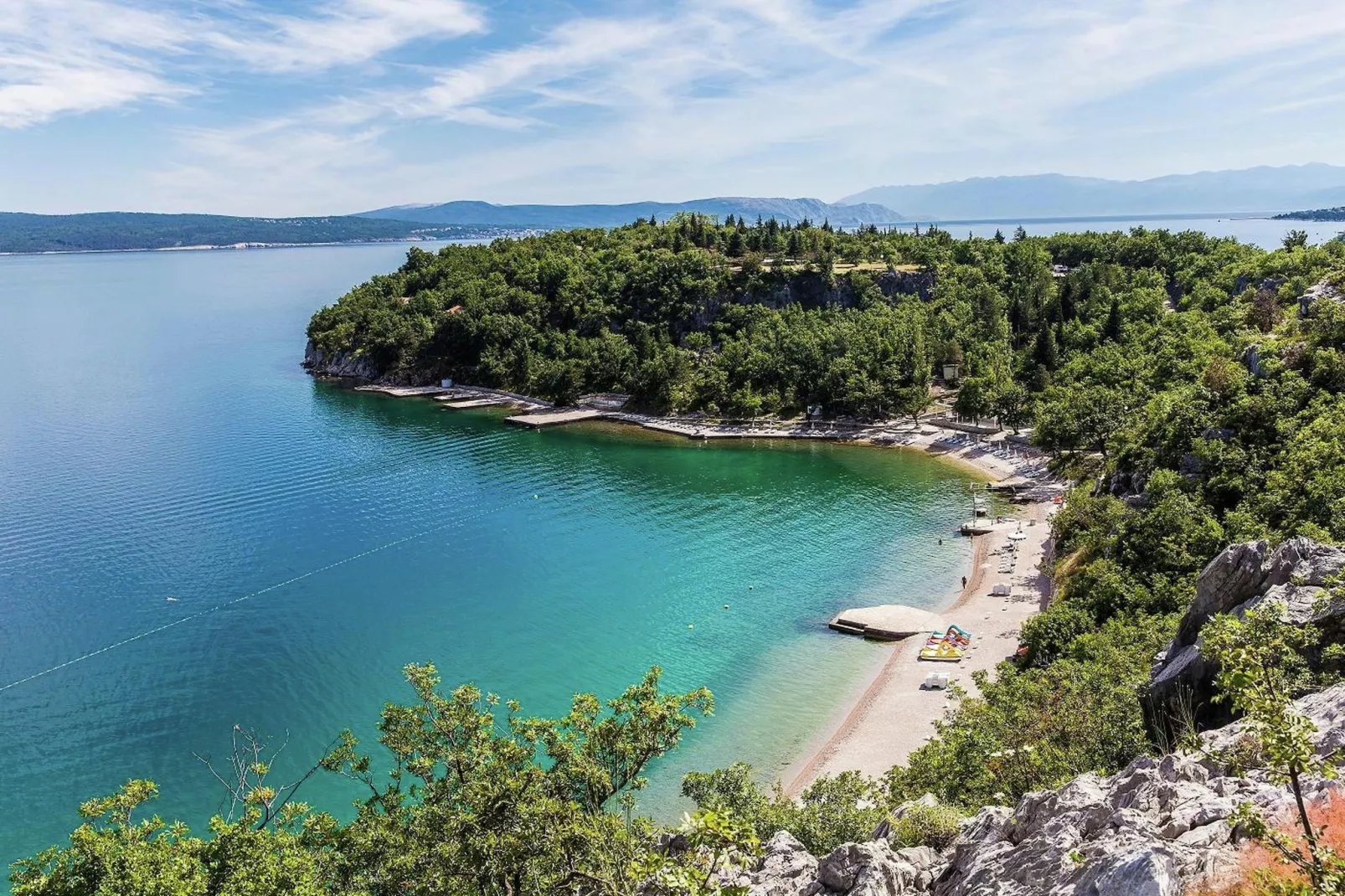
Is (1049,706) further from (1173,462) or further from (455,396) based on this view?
(455,396)

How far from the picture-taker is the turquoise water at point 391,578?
34.7 meters

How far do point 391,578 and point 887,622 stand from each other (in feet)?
98.2

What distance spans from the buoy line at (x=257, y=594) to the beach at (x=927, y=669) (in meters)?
33.3

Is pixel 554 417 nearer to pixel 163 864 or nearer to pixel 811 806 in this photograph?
Answer: pixel 811 806

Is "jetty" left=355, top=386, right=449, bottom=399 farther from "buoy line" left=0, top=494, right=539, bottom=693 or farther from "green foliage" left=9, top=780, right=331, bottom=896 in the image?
"green foliage" left=9, top=780, right=331, bottom=896

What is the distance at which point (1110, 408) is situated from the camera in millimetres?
56781

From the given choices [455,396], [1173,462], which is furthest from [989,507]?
[455,396]

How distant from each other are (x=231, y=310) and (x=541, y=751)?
19609cm

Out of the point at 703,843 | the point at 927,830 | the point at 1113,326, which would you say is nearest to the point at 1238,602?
the point at 927,830

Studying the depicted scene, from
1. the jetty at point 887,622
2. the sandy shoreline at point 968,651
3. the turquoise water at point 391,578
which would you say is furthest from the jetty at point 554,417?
the jetty at point 887,622

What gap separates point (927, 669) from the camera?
37531 mm

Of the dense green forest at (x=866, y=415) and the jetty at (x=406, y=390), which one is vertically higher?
the dense green forest at (x=866, y=415)

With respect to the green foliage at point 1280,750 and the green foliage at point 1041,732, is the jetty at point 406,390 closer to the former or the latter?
the green foliage at point 1041,732

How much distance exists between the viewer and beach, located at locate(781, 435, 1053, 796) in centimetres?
3173
